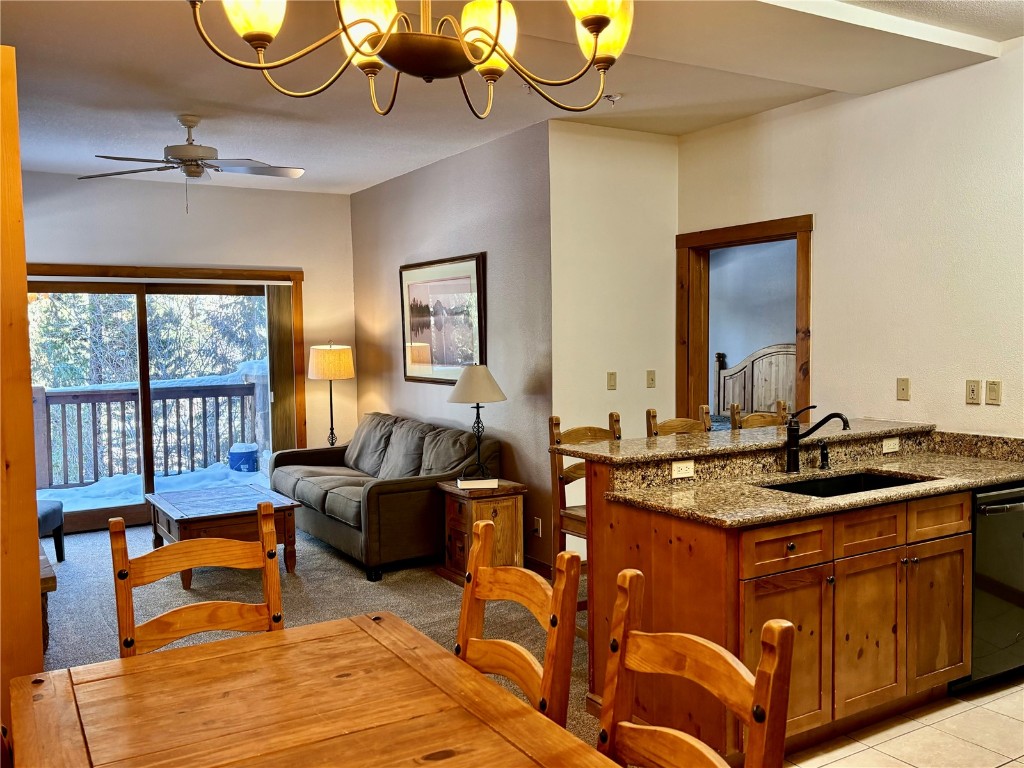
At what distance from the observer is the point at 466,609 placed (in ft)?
6.52

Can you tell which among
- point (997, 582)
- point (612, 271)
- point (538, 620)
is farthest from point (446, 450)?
point (538, 620)

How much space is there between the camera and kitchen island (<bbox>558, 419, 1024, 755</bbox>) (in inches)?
107

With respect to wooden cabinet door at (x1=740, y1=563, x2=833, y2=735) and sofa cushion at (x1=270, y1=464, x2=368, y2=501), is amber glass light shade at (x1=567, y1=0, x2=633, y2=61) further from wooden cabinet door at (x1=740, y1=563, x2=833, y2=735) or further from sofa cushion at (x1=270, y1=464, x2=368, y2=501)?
sofa cushion at (x1=270, y1=464, x2=368, y2=501)

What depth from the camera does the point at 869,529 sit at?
298 centimetres

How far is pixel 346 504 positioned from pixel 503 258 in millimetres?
1867

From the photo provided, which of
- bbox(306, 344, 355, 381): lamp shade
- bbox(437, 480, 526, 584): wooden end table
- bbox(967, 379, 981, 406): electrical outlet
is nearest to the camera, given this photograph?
bbox(967, 379, 981, 406): electrical outlet

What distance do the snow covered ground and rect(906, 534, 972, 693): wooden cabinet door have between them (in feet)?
17.6

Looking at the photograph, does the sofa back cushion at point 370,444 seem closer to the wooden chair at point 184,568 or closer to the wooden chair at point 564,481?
the wooden chair at point 564,481

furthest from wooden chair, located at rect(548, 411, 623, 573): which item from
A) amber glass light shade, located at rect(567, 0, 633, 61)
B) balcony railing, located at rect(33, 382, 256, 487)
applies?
balcony railing, located at rect(33, 382, 256, 487)

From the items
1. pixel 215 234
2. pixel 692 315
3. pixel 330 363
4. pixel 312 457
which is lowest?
pixel 312 457

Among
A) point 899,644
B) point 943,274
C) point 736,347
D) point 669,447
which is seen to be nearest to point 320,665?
point 669,447

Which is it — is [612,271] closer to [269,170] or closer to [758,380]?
[269,170]

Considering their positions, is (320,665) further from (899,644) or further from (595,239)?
(595,239)

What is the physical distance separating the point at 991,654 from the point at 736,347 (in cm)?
471
